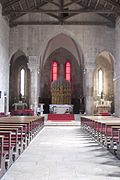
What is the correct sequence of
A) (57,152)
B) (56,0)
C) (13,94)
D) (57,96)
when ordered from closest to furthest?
(57,152)
(56,0)
(57,96)
(13,94)

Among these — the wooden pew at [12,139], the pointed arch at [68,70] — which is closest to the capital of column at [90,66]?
the pointed arch at [68,70]

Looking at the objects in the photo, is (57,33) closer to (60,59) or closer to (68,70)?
(60,59)

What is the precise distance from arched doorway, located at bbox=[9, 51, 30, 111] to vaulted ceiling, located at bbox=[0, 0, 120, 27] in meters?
7.12

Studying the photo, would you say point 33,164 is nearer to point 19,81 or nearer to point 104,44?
point 104,44

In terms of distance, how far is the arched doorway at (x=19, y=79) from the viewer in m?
33.5

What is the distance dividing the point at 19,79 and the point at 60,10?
1207 centimetres

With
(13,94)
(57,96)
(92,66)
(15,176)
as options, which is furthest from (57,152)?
(13,94)

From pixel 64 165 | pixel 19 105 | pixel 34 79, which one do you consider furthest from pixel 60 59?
pixel 64 165

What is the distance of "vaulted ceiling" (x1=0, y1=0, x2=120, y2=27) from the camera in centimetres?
2356

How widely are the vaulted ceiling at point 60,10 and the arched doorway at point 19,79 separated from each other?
7122mm

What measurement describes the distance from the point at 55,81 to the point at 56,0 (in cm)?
874

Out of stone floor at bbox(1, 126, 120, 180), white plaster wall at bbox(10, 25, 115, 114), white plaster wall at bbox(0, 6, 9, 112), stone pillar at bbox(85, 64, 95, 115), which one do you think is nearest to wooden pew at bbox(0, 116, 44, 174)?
stone floor at bbox(1, 126, 120, 180)

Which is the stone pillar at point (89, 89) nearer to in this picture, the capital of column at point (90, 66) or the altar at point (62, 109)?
the capital of column at point (90, 66)

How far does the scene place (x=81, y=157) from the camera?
7.21 m
